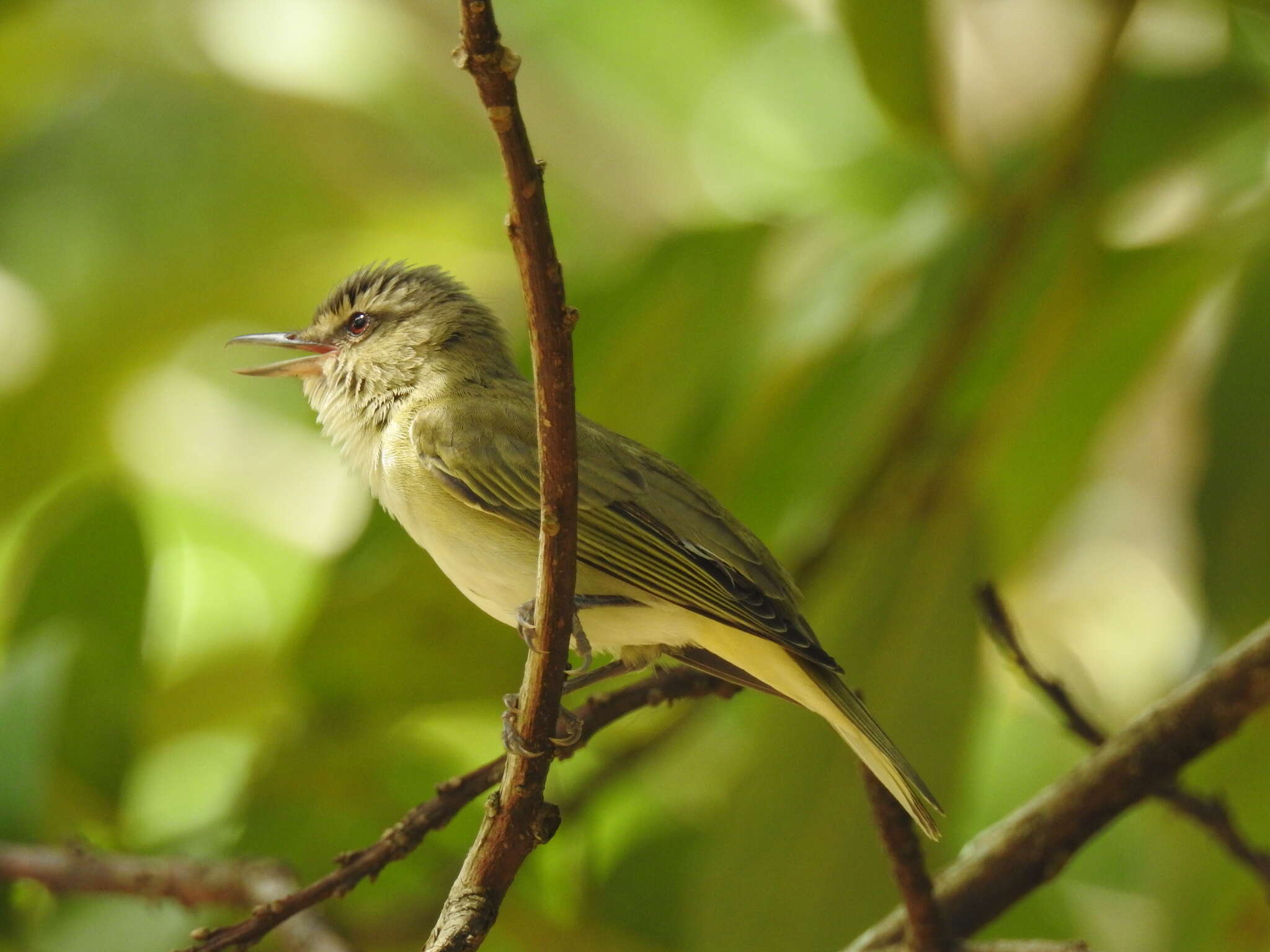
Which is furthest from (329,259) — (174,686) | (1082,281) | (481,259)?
(1082,281)

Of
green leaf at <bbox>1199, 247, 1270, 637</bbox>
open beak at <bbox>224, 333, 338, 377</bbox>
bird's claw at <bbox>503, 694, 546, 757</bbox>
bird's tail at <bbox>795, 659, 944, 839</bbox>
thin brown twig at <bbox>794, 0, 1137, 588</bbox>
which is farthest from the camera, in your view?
thin brown twig at <bbox>794, 0, 1137, 588</bbox>

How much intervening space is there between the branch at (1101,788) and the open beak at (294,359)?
61.1 inches

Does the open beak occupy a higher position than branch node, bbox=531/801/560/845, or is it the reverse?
the open beak

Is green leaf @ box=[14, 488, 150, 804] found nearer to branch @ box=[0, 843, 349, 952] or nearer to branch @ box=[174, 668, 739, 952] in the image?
branch @ box=[0, 843, 349, 952]

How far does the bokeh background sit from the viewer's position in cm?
262

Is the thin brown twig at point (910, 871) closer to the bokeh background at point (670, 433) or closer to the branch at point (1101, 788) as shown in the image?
the branch at point (1101, 788)

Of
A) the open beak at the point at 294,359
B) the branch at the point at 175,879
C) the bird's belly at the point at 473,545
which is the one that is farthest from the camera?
the open beak at the point at 294,359

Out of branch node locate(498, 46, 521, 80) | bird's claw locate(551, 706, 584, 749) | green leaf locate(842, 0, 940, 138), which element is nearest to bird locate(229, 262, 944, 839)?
bird's claw locate(551, 706, 584, 749)

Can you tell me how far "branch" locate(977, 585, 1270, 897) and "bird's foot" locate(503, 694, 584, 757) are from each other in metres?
0.59

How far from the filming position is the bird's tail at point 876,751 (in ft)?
5.69

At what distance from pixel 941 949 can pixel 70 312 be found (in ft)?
8.54

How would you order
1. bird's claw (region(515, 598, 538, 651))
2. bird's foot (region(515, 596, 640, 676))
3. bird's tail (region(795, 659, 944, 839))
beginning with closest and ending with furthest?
bird's tail (region(795, 659, 944, 839))
bird's claw (region(515, 598, 538, 651))
bird's foot (region(515, 596, 640, 676))

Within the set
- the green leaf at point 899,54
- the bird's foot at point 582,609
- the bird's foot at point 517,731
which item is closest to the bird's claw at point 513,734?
the bird's foot at point 517,731

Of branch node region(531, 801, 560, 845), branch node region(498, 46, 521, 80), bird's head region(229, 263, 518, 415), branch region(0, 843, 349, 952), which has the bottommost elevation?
branch node region(531, 801, 560, 845)
